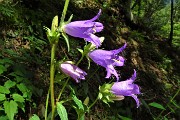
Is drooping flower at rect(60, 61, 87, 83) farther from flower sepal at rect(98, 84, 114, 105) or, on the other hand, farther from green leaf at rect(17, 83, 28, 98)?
green leaf at rect(17, 83, 28, 98)

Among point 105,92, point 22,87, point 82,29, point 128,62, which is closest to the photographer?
point 82,29

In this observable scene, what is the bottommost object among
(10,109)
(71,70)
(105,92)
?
(10,109)

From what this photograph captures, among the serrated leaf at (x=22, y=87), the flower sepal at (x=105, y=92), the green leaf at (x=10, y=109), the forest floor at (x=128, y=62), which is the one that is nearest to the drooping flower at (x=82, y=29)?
the flower sepal at (x=105, y=92)

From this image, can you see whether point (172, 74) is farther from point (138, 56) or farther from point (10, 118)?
point (10, 118)

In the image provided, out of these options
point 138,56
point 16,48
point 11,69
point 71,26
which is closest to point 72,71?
point 71,26

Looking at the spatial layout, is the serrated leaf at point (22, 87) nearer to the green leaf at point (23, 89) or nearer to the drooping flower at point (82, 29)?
the green leaf at point (23, 89)

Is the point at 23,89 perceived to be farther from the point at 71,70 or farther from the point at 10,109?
the point at 71,70

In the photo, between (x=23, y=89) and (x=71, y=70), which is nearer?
(x=71, y=70)

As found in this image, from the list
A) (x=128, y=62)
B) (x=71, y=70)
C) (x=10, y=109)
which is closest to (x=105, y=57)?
(x=71, y=70)

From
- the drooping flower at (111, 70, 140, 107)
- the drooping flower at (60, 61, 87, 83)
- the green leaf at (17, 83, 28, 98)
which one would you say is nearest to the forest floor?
the green leaf at (17, 83, 28, 98)

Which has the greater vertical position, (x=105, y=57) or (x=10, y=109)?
(x=105, y=57)

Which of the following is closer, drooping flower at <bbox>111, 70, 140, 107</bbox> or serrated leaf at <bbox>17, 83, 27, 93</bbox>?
drooping flower at <bbox>111, 70, 140, 107</bbox>

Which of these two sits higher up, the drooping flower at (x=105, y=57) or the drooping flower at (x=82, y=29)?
the drooping flower at (x=82, y=29)
